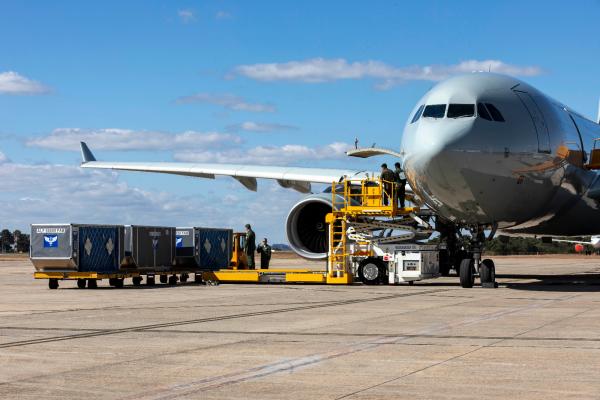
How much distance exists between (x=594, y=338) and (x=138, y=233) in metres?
16.0

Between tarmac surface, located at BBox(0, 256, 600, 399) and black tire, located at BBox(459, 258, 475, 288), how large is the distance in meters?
2.80

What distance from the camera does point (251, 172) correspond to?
1103 inches

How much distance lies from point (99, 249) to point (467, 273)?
9.37 meters

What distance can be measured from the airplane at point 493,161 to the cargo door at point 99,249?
7.77m

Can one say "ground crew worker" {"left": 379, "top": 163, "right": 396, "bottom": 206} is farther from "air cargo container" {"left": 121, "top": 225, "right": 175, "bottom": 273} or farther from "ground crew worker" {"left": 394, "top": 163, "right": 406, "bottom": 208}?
"air cargo container" {"left": 121, "top": 225, "right": 175, "bottom": 273}

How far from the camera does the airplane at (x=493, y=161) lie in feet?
58.1

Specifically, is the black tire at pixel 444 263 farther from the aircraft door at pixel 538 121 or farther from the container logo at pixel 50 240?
the container logo at pixel 50 240

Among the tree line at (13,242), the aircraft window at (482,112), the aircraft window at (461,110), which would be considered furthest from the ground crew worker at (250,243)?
the tree line at (13,242)

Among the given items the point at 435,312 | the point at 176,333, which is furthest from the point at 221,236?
the point at 176,333

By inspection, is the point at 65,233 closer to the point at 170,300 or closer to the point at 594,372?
the point at 170,300

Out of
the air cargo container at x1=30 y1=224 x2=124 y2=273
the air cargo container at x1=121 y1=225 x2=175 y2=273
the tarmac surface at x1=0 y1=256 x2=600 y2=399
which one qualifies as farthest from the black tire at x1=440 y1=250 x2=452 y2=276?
the air cargo container at x1=30 y1=224 x2=124 y2=273

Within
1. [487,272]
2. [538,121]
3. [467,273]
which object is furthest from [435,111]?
[487,272]

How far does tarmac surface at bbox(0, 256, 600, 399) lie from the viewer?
668 centimetres

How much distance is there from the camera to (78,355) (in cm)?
861
